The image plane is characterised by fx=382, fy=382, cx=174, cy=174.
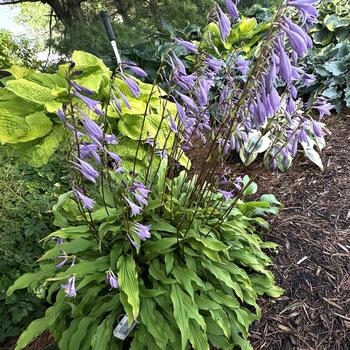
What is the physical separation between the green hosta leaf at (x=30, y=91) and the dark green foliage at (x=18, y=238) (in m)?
1.08

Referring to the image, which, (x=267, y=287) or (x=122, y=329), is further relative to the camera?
(x=267, y=287)

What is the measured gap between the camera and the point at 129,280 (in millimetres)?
2139

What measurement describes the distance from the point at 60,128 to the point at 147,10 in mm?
3911

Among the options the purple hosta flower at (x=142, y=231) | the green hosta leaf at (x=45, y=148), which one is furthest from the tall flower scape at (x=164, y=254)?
the green hosta leaf at (x=45, y=148)

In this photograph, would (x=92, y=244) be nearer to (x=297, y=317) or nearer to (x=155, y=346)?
(x=155, y=346)

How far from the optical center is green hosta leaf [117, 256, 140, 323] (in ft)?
6.66

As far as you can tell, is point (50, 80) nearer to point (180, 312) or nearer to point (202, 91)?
point (202, 91)

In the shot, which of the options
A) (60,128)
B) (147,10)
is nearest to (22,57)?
(147,10)

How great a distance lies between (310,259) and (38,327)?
6.48 ft

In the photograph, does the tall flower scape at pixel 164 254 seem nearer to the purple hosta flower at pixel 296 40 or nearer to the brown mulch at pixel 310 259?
the brown mulch at pixel 310 259

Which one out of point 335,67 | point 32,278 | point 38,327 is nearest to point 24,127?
point 32,278

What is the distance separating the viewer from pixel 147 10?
6641mm

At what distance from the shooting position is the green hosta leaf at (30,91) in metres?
3.72

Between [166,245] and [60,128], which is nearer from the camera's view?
[166,245]
